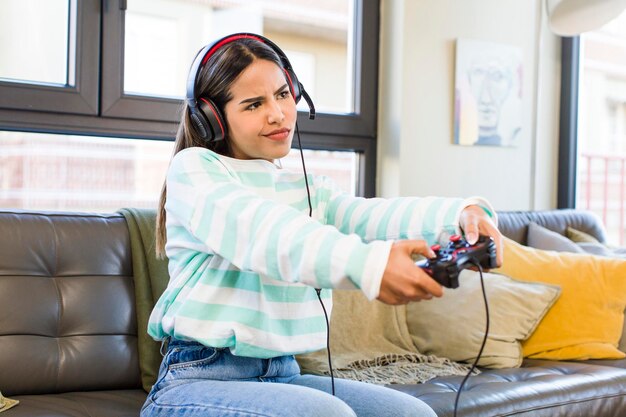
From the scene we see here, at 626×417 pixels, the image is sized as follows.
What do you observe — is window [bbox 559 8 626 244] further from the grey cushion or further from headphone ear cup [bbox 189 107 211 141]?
headphone ear cup [bbox 189 107 211 141]

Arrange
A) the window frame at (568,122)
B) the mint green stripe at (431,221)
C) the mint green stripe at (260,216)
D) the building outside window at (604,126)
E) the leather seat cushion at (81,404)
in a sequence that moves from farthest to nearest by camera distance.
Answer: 1. the building outside window at (604,126)
2. the window frame at (568,122)
3. the leather seat cushion at (81,404)
4. the mint green stripe at (431,221)
5. the mint green stripe at (260,216)

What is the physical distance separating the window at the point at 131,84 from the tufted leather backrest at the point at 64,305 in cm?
51

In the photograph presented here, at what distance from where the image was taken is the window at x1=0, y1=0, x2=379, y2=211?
7.64 ft

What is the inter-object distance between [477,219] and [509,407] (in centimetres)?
68

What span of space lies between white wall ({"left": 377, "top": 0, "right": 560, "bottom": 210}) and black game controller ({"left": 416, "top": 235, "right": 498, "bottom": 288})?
6.19 ft

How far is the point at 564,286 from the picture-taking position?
7.43 ft

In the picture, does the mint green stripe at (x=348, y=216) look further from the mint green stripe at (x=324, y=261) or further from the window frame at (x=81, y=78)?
the window frame at (x=81, y=78)

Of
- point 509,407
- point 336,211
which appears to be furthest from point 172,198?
point 509,407

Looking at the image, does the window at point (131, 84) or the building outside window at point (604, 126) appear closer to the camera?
the window at point (131, 84)

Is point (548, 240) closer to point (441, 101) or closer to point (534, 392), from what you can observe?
point (441, 101)

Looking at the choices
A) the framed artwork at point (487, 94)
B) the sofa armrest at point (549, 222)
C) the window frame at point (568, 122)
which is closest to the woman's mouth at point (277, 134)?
the sofa armrest at point (549, 222)

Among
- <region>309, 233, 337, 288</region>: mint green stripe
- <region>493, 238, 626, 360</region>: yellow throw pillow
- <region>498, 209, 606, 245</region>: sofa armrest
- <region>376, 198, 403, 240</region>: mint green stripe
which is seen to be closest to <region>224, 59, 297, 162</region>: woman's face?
<region>376, 198, 403, 240</region>: mint green stripe

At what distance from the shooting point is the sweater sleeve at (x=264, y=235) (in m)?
0.95

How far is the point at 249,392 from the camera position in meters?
1.16
